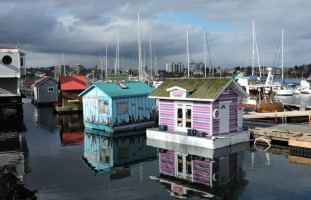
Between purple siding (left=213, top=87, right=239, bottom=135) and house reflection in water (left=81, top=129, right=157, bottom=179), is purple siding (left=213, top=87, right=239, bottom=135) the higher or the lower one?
the higher one

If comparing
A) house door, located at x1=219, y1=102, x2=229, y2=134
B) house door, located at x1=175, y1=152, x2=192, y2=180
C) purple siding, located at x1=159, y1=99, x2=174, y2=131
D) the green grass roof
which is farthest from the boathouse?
house door, located at x1=219, y1=102, x2=229, y2=134

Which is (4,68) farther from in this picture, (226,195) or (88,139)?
(226,195)

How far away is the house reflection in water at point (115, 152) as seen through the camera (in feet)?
51.8

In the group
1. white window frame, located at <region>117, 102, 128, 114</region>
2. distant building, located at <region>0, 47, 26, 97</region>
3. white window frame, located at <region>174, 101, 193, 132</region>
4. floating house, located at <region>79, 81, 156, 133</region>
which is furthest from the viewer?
distant building, located at <region>0, 47, 26, 97</region>

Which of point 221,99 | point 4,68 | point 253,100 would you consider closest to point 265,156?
point 221,99

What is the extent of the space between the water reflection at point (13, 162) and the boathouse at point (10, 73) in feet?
12.3

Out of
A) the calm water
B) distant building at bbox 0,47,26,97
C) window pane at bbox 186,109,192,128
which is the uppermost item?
distant building at bbox 0,47,26,97

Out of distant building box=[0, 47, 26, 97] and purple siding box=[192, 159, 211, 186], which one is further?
distant building box=[0, 47, 26, 97]

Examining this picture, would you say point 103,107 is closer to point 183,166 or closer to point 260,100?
point 183,166

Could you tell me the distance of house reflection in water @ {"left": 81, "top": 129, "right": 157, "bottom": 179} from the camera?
15797 mm

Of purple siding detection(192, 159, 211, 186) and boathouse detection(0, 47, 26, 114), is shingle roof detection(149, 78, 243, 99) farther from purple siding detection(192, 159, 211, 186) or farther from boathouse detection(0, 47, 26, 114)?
boathouse detection(0, 47, 26, 114)

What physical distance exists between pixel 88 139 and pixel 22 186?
1042 centimetres

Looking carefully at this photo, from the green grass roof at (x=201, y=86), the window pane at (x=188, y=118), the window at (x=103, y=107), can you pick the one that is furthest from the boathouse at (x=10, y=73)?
the window pane at (x=188, y=118)

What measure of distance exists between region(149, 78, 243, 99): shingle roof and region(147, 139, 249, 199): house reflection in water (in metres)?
3.34
